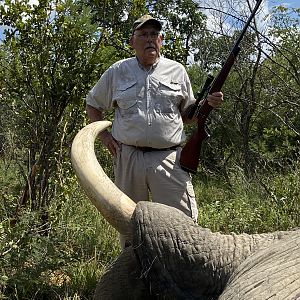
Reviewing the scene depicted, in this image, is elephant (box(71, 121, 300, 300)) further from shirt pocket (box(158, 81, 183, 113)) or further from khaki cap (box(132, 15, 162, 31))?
khaki cap (box(132, 15, 162, 31))

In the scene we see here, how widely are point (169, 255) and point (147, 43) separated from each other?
203 centimetres

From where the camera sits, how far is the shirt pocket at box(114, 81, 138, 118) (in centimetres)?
437

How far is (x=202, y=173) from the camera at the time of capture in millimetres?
10953

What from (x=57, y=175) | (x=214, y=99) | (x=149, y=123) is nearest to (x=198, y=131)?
(x=214, y=99)

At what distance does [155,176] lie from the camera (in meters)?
4.43

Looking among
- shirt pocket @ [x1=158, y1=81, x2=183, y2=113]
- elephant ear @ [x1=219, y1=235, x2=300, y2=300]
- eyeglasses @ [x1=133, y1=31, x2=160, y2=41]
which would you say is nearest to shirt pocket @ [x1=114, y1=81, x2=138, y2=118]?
shirt pocket @ [x1=158, y1=81, x2=183, y2=113]

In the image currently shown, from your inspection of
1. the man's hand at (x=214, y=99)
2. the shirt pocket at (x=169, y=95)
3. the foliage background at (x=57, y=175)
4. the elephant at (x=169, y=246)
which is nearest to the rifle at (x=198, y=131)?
the man's hand at (x=214, y=99)

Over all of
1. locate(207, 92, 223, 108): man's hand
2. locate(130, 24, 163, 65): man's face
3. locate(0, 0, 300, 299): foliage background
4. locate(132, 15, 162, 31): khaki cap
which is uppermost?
locate(132, 15, 162, 31): khaki cap

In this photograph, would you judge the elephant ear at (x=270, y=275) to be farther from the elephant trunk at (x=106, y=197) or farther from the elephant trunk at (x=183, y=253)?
the elephant trunk at (x=106, y=197)

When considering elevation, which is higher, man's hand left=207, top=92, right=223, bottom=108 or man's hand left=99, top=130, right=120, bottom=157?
man's hand left=207, top=92, right=223, bottom=108

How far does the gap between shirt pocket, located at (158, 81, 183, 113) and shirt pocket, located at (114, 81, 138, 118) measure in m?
0.17

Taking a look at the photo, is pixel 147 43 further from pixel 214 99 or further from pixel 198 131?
pixel 198 131

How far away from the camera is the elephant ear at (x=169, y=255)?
8.77 feet

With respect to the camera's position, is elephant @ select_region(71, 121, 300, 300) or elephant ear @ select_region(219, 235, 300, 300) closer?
elephant ear @ select_region(219, 235, 300, 300)
